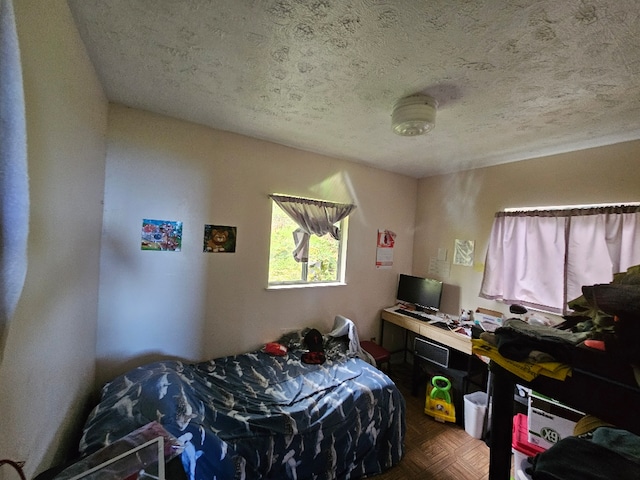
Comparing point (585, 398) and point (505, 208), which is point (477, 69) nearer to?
point (585, 398)

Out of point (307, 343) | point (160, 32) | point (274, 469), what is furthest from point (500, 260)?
point (160, 32)

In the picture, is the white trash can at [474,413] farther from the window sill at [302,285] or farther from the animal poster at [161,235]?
the animal poster at [161,235]

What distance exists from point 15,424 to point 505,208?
11.5ft

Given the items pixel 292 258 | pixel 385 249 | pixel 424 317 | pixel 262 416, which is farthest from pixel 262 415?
pixel 385 249

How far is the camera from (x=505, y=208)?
104 inches

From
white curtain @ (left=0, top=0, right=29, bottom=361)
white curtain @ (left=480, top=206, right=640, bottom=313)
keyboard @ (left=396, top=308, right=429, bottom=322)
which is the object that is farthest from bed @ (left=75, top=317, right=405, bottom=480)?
white curtain @ (left=480, top=206, right=640, bottom=313)

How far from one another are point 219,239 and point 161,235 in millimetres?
440

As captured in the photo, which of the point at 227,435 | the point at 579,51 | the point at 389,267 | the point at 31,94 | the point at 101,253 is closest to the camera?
the point at 31,94

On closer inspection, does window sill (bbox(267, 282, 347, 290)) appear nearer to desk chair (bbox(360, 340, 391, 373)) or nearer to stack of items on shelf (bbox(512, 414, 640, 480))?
desk chair (bbox(360, 340, 391, 373))

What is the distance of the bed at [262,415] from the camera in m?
A: 1.37

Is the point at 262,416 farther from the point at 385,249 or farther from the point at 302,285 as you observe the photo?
the point at 385,249

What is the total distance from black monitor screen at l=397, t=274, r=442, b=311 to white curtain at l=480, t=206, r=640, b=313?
461mm

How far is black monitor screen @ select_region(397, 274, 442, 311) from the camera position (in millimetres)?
2998

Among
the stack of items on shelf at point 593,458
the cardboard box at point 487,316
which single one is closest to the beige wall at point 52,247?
the stack of items on shelf at point 593,458
